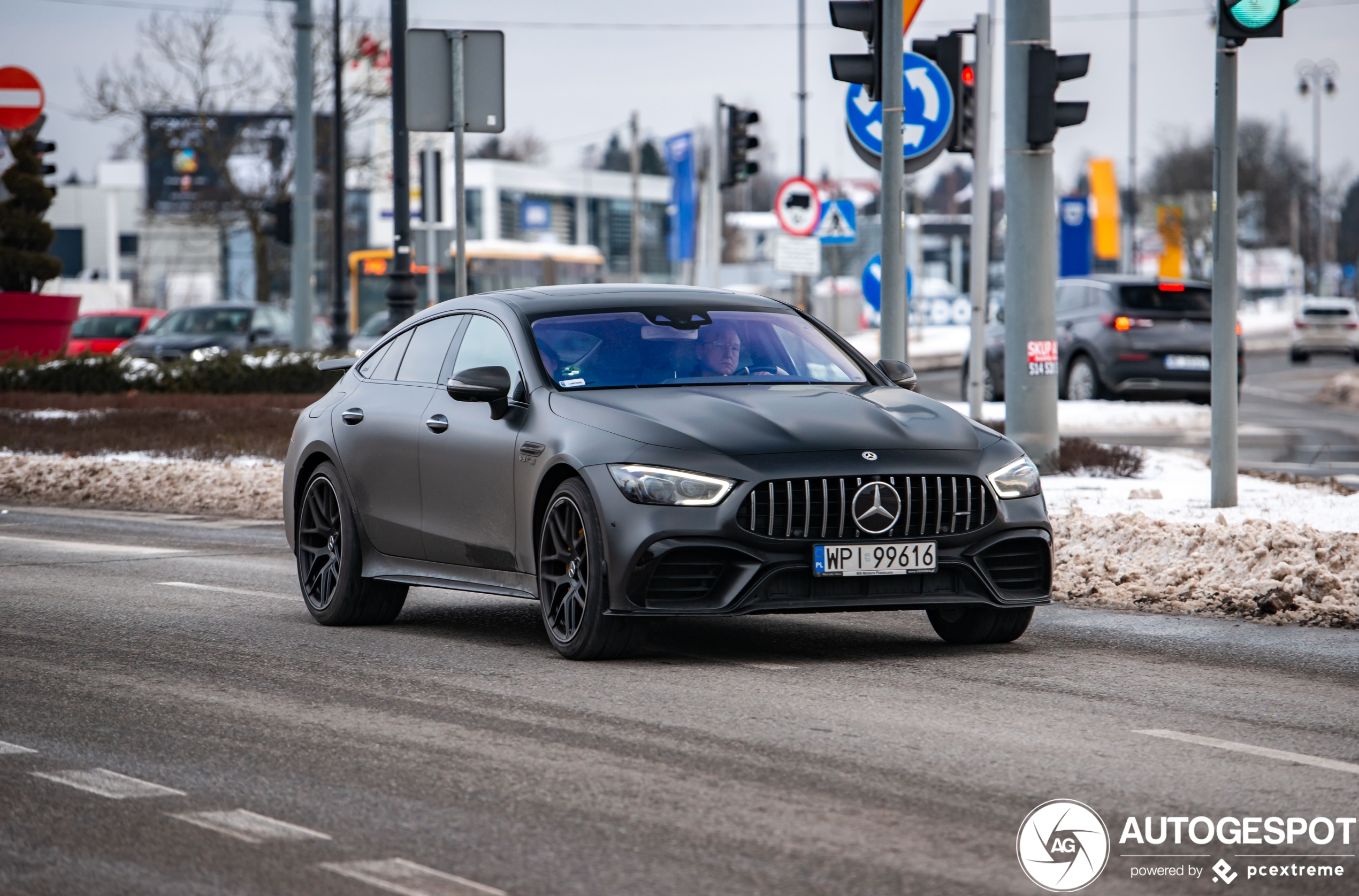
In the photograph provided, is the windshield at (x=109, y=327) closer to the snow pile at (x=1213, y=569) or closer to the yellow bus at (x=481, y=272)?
the yellow bus at (x=481, y=272)

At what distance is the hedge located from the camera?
91.0 ft

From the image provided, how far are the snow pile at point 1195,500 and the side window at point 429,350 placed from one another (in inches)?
152

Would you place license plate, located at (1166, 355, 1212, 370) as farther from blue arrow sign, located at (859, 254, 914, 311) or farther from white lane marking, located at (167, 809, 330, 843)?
white lane marking, located at (167, 809, 330, 843)

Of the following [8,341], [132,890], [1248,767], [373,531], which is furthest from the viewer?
[8,341]

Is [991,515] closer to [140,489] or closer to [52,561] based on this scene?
[52,561]

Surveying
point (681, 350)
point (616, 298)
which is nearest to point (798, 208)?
point (616, 298)

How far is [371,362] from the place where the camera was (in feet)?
33.2

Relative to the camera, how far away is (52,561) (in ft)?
41.2

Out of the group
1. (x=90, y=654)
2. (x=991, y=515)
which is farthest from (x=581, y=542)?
(x=90, y=654)

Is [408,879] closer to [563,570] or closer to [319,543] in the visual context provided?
[563,570]

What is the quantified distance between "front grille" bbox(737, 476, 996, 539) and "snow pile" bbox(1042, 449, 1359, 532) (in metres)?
3.52

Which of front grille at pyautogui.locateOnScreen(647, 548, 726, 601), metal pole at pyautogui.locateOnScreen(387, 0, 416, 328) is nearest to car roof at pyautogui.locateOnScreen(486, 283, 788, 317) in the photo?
front grille at pyautogui.locateOnScreen(647, 548, 726, 601)

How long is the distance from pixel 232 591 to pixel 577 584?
12.1 feet

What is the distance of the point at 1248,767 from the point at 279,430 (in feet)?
54.9
